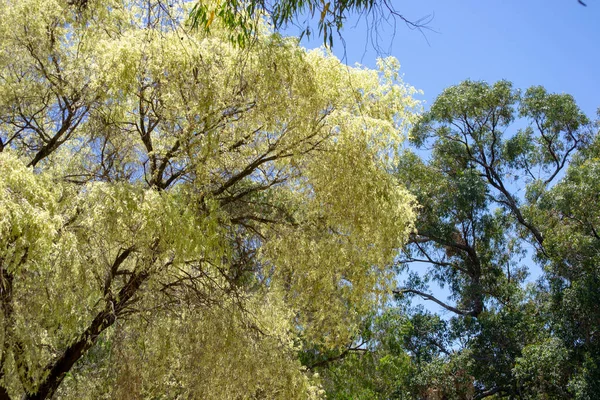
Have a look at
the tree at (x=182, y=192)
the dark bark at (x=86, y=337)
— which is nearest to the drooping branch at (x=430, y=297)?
the tree at (x=182, y=192)

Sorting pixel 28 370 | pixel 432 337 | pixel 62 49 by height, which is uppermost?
pixel 432 337

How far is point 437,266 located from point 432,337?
7.56ft

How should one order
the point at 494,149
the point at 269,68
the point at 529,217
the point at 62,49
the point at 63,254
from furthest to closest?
the point at 494,149, the point at 529,217, the point at 62,49, the point at 269,68, the point at 63,254

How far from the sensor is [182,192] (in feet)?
22.7

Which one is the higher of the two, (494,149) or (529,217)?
(494,149)

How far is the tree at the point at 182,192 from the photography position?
6020mm

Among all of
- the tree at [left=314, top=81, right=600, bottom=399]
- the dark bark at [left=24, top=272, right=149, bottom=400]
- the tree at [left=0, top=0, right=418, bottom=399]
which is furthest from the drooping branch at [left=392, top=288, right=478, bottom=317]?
the dark bark at [left=24, top=272, right=149, bottom=400]

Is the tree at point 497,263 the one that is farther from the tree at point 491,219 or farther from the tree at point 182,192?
the tree at point 182,192

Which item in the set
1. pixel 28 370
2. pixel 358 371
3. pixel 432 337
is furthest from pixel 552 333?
pixel 28 370

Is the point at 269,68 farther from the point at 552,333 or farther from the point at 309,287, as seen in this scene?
the point at 552,333

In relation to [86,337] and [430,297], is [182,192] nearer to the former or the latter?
[86,337]

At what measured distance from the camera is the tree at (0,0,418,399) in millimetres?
6020

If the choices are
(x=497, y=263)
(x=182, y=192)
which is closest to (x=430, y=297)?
(x=497, y=263)

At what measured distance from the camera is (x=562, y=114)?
19.0m
